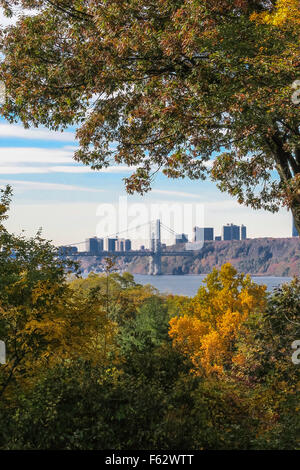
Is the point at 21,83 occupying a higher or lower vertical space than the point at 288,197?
higher

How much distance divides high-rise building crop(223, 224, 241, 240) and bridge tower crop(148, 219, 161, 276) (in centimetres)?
2267

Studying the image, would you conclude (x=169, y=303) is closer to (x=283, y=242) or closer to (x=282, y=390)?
(x=282, y=390)

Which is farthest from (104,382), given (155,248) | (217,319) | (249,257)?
(249,257)

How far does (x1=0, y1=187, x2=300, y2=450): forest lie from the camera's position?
588 cm

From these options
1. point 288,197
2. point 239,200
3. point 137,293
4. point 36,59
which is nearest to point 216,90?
point 288,197

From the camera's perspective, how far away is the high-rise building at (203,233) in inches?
4574

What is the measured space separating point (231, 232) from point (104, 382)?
402 ft

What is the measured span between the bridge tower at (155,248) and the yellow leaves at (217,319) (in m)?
67.0

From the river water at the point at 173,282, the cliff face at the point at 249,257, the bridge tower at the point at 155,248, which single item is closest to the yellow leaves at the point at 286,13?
the bridge tower at the point at 155,248

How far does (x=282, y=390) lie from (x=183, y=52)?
670 cm

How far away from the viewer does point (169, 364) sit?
8125 millimetres

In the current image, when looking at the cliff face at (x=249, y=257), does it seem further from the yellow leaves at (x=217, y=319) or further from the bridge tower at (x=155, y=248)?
the yellow leaves at (x=217, y=319)

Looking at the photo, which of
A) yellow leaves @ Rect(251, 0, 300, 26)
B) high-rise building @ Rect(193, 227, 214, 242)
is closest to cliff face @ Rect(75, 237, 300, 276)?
high-rise building @ Rect(193, 227, 214, 242)

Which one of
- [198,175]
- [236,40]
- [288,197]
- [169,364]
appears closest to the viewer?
[169,364]
